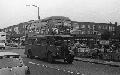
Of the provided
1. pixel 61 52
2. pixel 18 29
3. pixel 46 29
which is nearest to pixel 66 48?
pixel 61 52

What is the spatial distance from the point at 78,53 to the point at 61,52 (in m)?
12.6

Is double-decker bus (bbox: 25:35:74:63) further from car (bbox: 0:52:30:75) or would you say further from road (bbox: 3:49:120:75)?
car (bbox: 0:52:30:75)

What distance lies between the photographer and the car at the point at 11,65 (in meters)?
9.37

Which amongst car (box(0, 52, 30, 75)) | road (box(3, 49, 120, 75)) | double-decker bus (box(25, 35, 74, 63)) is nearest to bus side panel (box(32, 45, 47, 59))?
double-decker bus (box(25, 35, 74, 63))

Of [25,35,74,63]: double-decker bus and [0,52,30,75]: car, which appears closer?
[0,52,30,75]: car

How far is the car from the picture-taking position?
30.8ft

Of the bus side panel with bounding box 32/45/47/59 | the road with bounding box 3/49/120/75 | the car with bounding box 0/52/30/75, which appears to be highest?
the car with bounding box 0/52/30/75

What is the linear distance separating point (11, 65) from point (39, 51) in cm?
1950

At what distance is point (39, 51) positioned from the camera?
29.0 metres

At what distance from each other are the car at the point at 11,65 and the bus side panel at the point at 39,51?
17.4 metres

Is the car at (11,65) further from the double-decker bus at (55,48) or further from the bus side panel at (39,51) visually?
the bus side panel at (39,51)

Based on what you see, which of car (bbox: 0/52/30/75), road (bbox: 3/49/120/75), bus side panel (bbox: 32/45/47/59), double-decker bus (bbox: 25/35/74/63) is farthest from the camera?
bus side panel (bbox: 32/45/47/59)

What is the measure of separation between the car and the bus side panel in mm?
17392

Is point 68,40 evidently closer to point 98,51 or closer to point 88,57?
point 98,51
